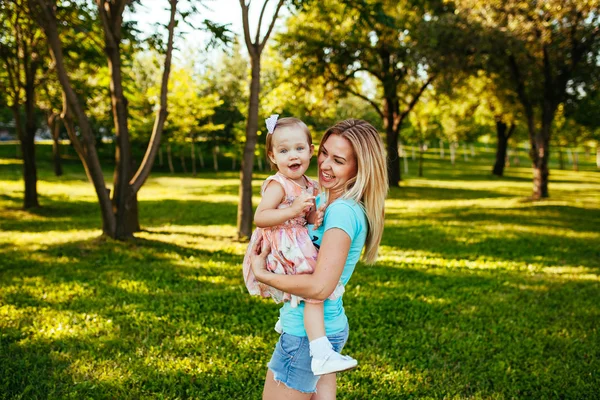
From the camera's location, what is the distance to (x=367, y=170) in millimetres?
2332

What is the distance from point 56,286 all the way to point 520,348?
595cm

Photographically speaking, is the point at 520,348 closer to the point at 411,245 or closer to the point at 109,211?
the point at 411,245

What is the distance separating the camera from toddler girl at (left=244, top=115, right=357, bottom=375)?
231 centimetres

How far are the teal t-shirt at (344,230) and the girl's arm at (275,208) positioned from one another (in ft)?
0.43

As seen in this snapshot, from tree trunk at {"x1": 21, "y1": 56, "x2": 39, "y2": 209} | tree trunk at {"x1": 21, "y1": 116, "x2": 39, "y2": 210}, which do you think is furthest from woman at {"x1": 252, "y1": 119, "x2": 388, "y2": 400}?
tree trunk at {"x1": 21, "y1": 116, "x2": 39, "y2": 210}

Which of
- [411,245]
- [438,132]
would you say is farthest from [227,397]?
[438,132]

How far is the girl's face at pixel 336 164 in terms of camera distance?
7.86 ft

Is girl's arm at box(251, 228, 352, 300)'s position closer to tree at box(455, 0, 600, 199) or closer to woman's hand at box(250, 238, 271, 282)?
woman's hand at box(250, 238, 271, 282)

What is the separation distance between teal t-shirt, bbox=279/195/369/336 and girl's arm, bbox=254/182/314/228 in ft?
0.43

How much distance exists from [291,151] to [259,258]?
559 millimetres

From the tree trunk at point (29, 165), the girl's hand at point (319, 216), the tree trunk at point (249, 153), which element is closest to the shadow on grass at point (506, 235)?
the tree trunk at point (249, 153)

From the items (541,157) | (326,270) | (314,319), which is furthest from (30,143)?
(541,157)

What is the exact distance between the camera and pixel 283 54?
21344 mm

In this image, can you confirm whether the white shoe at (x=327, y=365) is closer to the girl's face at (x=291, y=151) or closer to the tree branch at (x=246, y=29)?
the girl's face at (x=291, y=151)
